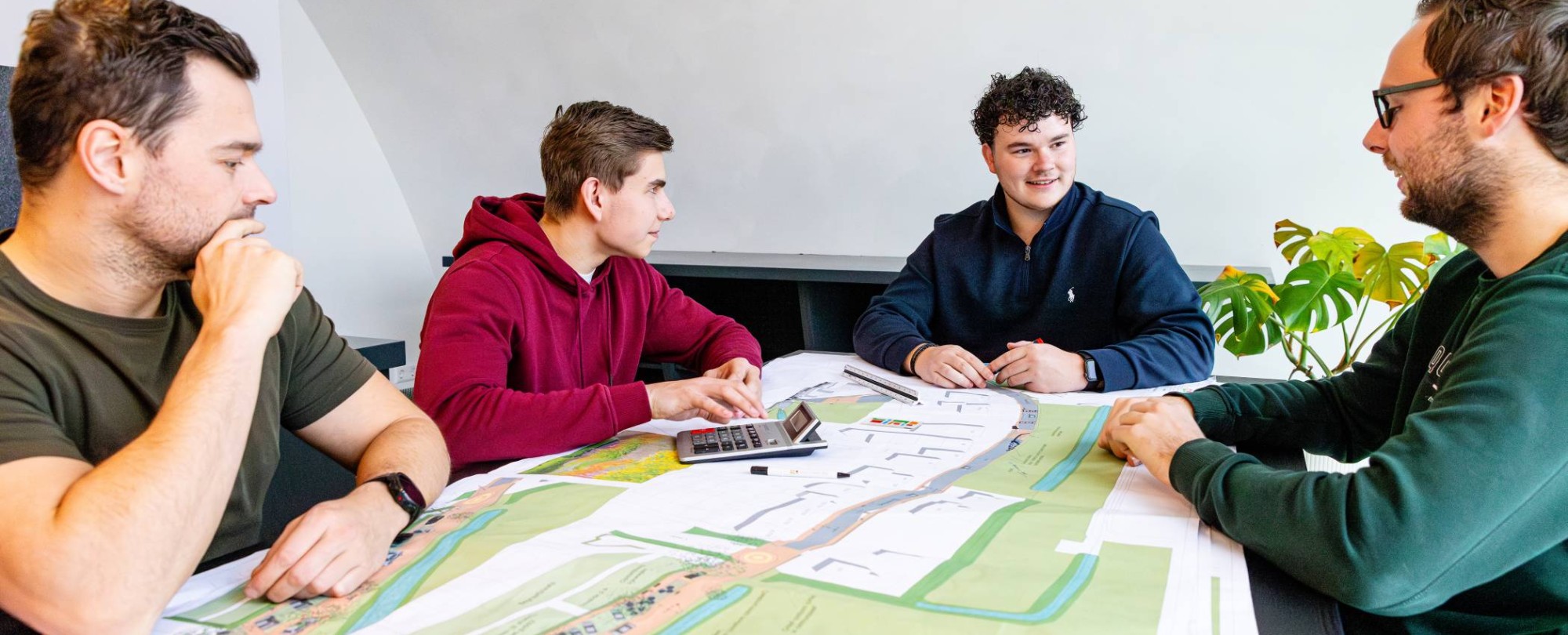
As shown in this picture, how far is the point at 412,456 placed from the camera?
3.95 ft

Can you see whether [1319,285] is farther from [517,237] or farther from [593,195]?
[517,237]

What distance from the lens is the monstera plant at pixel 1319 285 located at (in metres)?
2.45

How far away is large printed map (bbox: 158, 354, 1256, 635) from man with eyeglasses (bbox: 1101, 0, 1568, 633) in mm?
75

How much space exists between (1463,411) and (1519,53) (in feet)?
1.23

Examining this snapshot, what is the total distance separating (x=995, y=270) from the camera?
2.26 meters

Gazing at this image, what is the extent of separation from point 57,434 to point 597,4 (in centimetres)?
291

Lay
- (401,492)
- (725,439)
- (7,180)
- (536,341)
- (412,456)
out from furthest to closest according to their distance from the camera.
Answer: (7,180) → (536,341) → (725,439) → (412,456) → (401,492)

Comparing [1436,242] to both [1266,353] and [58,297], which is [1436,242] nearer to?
[1266,353]

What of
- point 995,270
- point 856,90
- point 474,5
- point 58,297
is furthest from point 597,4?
point 58,297

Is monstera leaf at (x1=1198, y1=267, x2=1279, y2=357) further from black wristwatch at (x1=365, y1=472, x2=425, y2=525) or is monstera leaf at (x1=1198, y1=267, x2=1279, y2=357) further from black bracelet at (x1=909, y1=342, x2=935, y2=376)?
black wristwatch at (x1=365, y1=472, x2=425, y2=525)

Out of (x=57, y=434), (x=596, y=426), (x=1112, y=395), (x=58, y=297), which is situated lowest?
(x=1112, y=395)

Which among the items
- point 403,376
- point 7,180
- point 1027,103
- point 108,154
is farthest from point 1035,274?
point 403,376

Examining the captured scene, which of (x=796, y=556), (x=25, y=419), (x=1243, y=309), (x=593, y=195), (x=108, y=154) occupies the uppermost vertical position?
(x=108, y=154)

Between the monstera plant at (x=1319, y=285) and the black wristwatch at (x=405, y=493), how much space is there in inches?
77.8
